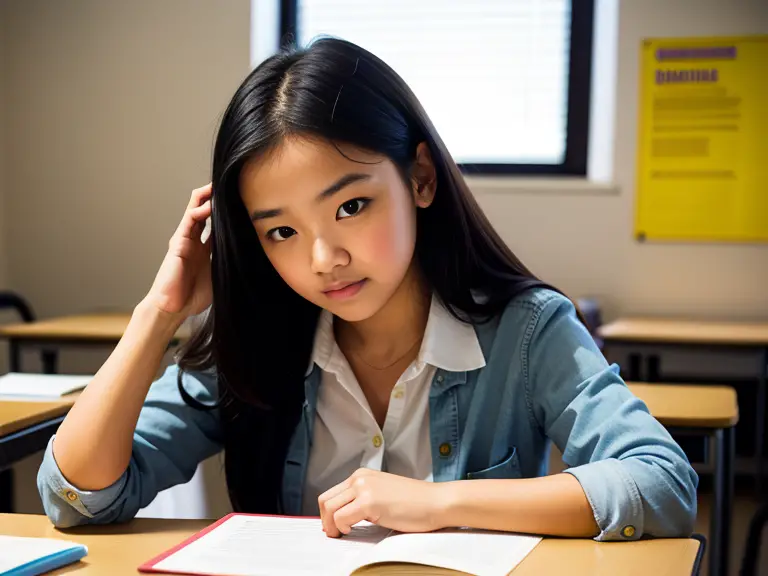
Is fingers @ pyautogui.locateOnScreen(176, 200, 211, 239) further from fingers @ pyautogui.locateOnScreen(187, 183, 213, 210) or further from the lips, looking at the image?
the lips

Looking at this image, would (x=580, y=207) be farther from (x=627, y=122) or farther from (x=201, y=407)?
(x=201, y=407)

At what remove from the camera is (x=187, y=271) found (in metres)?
1.35

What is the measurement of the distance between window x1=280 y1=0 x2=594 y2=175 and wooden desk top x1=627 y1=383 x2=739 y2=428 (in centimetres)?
219

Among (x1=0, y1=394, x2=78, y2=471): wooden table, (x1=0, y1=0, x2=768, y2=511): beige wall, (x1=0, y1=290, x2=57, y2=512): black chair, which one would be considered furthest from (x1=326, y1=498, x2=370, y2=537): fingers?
(x1=0, y1=0, x2=768, y2=511): beige wall

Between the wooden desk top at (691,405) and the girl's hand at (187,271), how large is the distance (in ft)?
2.77

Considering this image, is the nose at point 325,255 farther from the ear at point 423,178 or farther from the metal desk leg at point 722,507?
the metal desk leg at point 722,507

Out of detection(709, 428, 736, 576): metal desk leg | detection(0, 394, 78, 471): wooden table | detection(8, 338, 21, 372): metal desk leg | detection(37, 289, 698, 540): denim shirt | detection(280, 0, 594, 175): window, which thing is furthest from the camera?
detection(280, 0, 594, 175): window

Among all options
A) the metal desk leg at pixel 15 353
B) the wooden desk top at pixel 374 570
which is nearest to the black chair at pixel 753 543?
the wooden desk top at pixel 374 570

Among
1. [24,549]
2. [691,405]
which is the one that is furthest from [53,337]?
[24,549]

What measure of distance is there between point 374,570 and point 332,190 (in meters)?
0.46

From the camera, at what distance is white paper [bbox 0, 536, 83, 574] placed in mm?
878

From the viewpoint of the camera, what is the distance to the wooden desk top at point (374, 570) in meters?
0.88

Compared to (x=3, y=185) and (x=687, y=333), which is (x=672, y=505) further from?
(x=3, y=185)

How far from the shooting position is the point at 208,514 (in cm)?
182
